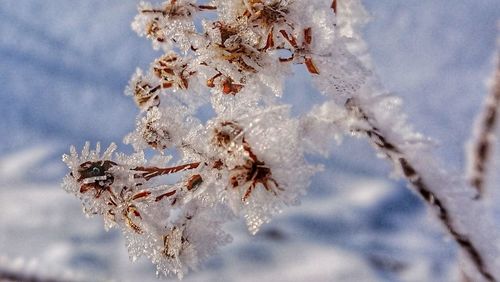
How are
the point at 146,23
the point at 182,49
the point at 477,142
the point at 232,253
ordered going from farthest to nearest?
1. the point at 232,253
2. the point at 477,142
3. the point at 146,23
4. the point at 182,49

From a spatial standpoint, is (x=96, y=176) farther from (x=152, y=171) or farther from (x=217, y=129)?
(x=217, y=129)

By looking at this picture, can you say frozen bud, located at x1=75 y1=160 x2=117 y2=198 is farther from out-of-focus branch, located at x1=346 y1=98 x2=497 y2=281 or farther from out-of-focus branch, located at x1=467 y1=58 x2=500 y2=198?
out-of-focus branch, located at x1=467 y1=58 x2=500 y2=198

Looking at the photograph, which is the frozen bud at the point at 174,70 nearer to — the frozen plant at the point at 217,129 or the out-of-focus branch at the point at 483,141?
the frozen plant at the point at 217,129


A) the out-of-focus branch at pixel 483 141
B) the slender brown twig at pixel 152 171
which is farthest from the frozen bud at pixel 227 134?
the out-of-focus branch at pixel 483 141

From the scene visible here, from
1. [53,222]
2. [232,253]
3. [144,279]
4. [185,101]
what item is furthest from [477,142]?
[53,222]

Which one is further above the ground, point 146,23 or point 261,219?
point 146,23

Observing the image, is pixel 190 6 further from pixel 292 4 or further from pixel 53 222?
pixel 53 222

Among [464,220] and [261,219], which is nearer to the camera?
[261,219]

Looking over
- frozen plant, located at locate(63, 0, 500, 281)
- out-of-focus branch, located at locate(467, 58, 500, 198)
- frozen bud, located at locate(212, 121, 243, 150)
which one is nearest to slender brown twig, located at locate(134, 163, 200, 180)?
frozen plant, located at locate(63, 0, 500, 281)
